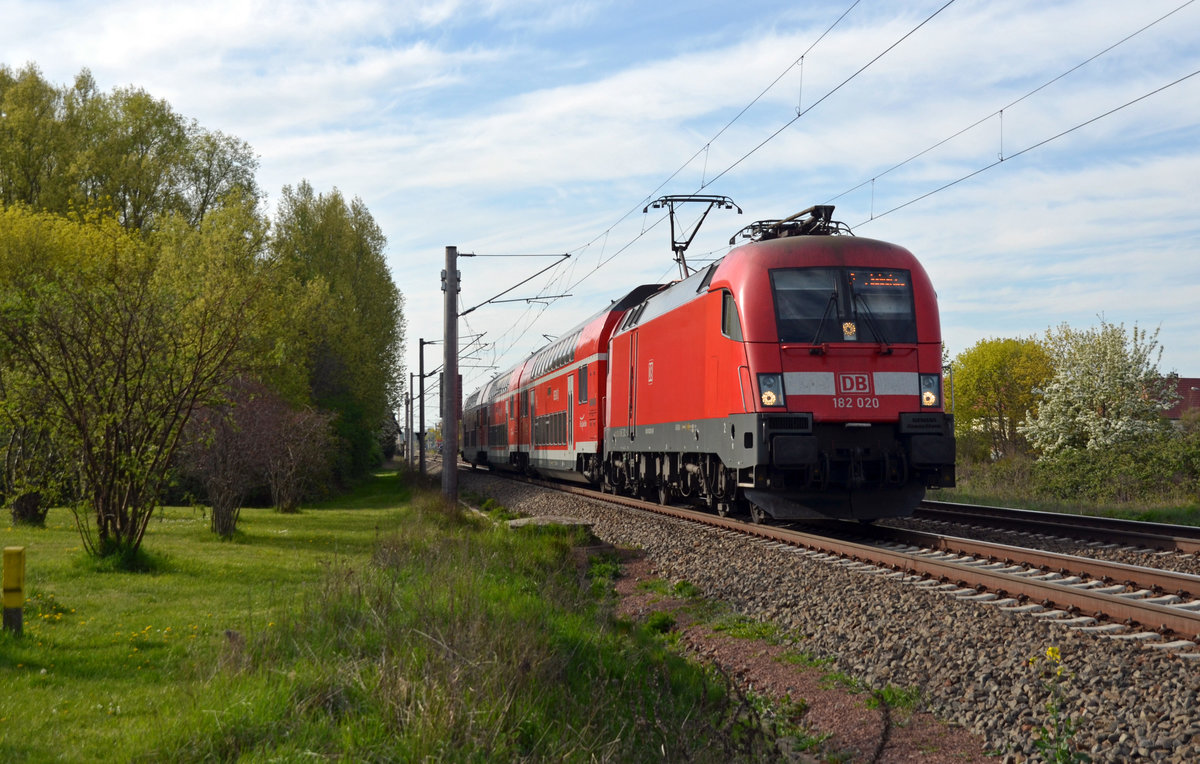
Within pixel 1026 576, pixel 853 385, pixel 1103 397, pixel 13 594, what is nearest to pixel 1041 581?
pixel 1026 576

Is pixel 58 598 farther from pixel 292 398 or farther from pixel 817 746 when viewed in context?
pixel 292 398

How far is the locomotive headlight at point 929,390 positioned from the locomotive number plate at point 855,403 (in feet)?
2.01

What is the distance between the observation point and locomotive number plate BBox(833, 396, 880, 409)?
462 inches

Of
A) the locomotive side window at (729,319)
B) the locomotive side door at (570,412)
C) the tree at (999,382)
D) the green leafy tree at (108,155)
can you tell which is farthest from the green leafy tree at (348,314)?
the tree at (999,382)

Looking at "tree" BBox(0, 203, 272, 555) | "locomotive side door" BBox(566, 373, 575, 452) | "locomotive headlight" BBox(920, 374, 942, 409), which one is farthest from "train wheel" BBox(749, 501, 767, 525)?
"locomotive side door" BBox(566, 373, 575, 452)

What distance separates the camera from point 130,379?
12.1 m

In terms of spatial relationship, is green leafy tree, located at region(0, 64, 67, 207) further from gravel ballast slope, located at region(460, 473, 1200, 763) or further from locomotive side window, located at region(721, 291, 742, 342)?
gravel ballast slope, located at region(460, 473, 1200, 763)

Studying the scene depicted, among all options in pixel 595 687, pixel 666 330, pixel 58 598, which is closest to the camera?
pixel 595 687

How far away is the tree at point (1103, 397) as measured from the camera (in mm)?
35594

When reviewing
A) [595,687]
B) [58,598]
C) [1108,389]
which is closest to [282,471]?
[58,598]

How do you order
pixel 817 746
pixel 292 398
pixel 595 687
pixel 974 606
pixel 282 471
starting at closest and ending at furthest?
1. pixel 817 746
2. pixel 595 687
3. pixel 974 606
4. pixel 282 471
5. pixel 292 398

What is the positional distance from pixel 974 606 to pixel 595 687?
323 cm

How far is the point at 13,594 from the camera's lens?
25.5 ft

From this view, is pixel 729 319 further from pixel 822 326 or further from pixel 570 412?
pixel 570 412
